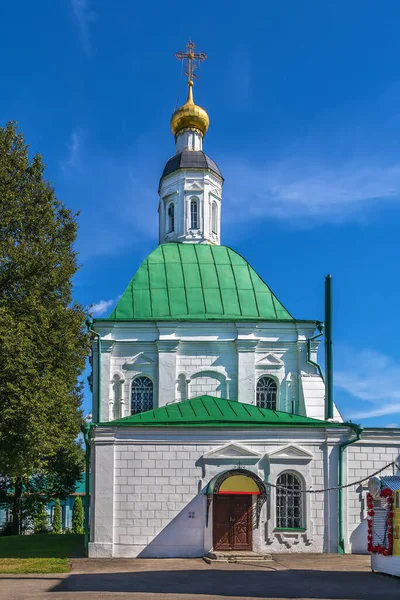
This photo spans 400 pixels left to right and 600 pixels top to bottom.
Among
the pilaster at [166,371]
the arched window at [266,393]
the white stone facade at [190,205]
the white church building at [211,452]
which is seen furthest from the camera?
the white stone facade at [190,205]

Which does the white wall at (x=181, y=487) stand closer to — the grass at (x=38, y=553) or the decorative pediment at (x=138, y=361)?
the grass at (x=38, y=553)

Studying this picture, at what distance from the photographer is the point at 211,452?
20297 mm

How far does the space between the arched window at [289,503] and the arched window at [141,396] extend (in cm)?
686

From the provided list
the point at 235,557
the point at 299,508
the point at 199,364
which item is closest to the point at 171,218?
the point at 199,364

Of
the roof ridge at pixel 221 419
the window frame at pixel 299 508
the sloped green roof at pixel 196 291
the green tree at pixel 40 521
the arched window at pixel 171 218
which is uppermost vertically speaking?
the arched window at pixel 171 218

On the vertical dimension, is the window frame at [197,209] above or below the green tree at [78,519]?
above

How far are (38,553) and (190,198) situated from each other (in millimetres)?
16539

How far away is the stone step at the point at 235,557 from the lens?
60.5 feet

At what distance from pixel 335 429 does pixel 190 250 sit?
430 inches

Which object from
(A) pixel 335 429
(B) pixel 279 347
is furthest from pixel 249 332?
(A) pixel 335 429

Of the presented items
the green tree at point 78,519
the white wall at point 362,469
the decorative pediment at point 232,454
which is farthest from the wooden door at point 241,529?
the green tree at point 78,519

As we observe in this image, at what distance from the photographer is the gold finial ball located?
3378cm

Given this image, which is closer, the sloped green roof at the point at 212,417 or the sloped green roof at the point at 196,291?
the sloped green roof at the point at 212,417

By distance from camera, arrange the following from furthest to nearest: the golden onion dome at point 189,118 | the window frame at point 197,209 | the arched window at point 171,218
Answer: the golden onion dome at point 189,118 → the arched window at point 171,218 → the window frame at point 197,209
